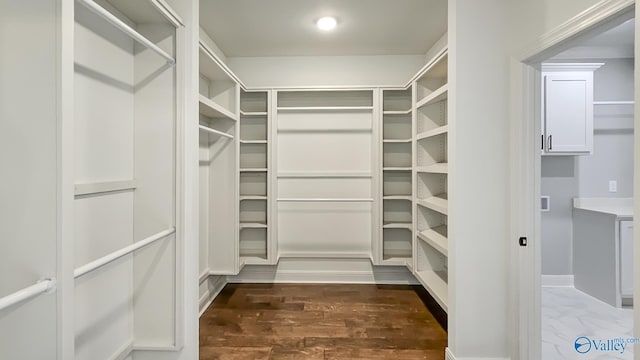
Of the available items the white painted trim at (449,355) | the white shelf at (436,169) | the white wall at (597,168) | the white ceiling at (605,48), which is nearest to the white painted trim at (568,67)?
the white ceiling at (605,48)

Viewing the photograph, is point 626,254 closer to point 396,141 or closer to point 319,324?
point 396,141

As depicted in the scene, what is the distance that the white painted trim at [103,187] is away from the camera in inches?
55.7

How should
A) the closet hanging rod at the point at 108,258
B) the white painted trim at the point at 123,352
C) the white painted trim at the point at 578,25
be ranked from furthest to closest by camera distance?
1. the white painted trim at the point at 123,352
2. the white painted trim at the point at 578,25
3. the closet hanging rod at the point at 108,258

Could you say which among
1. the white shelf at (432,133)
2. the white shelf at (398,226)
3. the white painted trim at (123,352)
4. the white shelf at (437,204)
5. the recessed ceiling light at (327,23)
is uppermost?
the recessed ceiling light at (327,23)

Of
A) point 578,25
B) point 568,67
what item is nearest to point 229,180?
point 578,25

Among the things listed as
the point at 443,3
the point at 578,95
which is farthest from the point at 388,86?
the point at 578,95

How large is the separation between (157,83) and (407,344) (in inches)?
92.3

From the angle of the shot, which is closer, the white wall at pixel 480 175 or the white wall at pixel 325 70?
the white wall at pixel 480 175

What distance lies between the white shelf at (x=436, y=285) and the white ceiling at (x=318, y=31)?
2192 millimetres

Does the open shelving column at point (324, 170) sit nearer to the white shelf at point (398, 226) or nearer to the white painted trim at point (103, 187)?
the white shelf at point (398, 226)

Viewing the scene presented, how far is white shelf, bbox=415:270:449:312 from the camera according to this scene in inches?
92.7

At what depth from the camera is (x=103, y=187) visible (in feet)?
5.05

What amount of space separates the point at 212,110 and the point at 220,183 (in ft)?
2.65

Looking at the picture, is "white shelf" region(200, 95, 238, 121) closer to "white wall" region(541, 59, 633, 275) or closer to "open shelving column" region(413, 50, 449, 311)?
"open shelving column" region(413, 50, 449, 311)
